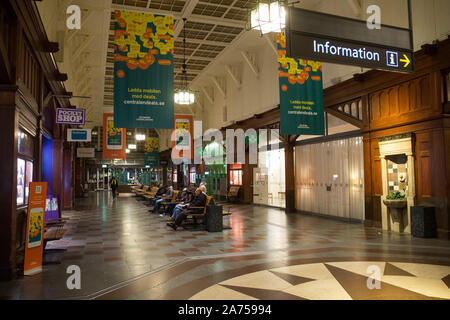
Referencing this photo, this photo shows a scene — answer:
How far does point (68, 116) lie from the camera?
10031 millimetres

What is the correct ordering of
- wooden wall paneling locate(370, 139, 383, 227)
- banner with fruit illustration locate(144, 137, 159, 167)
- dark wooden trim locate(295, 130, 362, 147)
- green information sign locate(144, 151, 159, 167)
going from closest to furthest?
wooden wall paneling locate(370, 139, 383, 227) < dark wooden trim locate(295, 130, 362, 147) < banner with fruit illustration locate(144, 137, 159, 167) < green information sign locate(144, 151, 159, 167)

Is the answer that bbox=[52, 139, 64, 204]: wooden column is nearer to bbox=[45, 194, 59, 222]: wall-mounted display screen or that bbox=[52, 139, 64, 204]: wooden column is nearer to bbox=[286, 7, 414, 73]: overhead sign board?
bbox=[45, 194, 59, 222]: wall-mounted display screen

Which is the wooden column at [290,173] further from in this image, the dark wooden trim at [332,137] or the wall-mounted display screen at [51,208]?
the wall-mounted display screen at [51,208]

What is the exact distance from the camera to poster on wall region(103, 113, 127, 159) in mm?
20114

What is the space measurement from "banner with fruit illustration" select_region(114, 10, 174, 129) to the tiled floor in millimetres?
2984

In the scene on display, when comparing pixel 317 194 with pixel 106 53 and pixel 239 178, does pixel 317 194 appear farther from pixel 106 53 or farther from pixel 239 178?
pixel 106 53

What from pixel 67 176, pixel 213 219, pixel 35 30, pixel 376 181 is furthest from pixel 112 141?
pixel 376 181

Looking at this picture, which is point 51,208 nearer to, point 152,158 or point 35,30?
point 35,30

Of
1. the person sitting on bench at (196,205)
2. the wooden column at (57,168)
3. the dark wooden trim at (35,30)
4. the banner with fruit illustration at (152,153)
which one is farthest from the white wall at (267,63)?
the banner with fruit illustration at (152,153)

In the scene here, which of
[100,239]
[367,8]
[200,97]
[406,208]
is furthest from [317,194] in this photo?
[200,97]

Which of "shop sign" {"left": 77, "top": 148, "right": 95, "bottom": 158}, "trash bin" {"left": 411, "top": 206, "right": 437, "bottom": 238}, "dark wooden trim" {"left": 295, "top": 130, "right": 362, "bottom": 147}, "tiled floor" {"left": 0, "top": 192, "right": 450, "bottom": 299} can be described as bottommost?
"tiled floor" {"left": 0, "top": 192, "right": 450, "bottom": 299}

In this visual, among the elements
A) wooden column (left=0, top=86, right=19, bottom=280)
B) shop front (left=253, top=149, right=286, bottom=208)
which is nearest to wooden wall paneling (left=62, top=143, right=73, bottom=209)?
shop front (left=253, top=149, right=286, bottom=208)

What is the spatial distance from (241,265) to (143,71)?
17.5 feet

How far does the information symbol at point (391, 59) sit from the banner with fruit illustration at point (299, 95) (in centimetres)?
477
